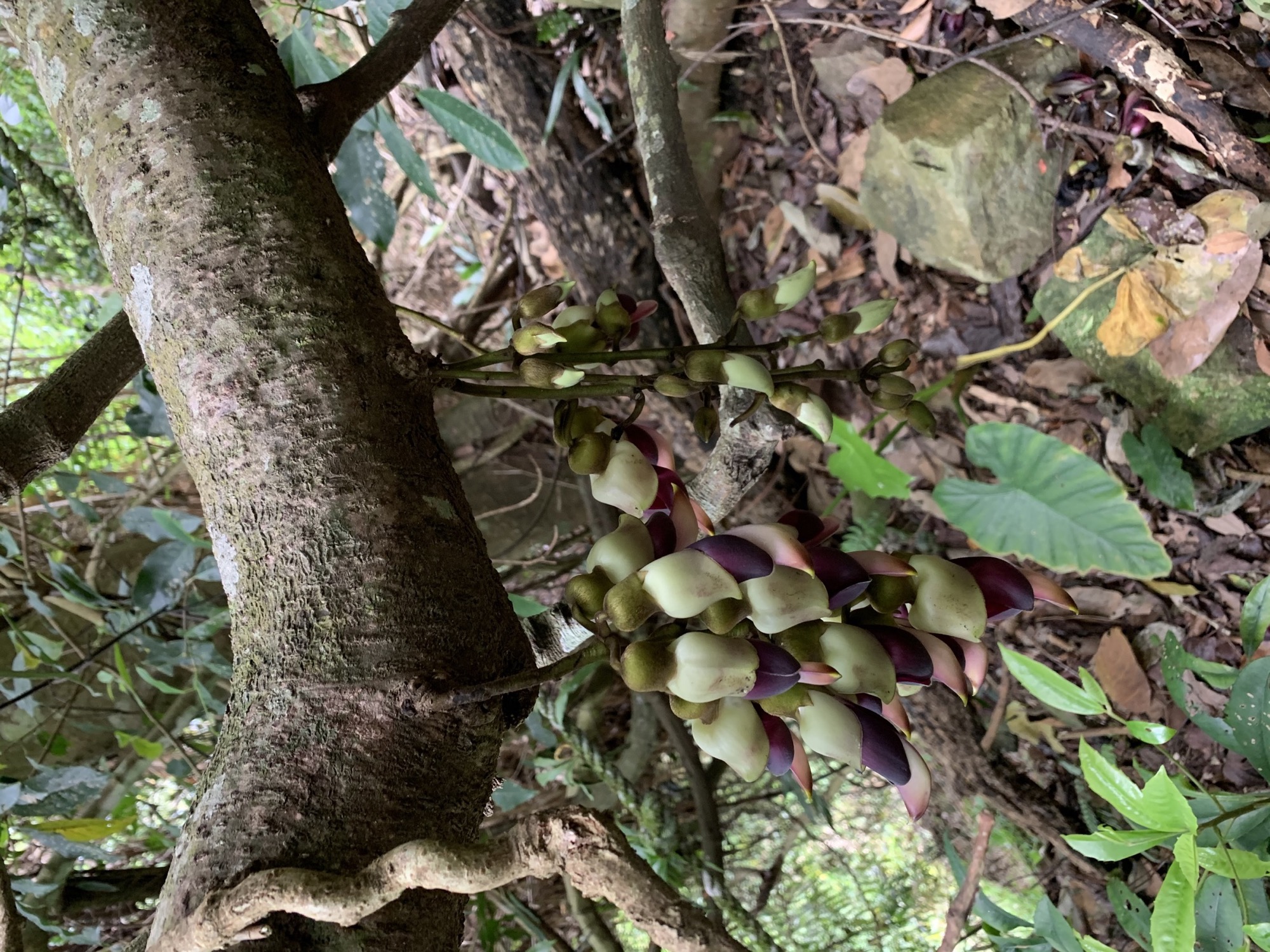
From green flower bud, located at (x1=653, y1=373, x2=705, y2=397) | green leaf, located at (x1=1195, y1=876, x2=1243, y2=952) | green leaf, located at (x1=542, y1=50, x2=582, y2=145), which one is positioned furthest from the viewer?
green leaf, located at (x1=542, y1=50, x2=582, y2=145)

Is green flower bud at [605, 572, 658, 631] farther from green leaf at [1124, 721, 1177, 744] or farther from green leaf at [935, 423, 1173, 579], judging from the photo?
green leaf at [935, 423, 1173, 579]

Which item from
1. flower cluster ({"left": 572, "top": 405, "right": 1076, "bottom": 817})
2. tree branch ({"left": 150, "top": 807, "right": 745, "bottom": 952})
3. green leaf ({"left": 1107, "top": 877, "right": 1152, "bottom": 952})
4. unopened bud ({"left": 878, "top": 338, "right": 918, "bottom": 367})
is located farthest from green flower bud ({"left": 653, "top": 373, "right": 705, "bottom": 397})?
green leaf ({"left": 1107, "top": 877, "right": 1152, "bottom": 952})

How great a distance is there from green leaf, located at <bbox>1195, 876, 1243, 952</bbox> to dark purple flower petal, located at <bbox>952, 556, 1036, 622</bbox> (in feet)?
2.19

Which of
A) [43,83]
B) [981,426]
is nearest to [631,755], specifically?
[981,426]

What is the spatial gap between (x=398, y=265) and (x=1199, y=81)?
1930 millimetres

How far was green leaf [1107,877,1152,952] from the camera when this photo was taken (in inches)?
43.8

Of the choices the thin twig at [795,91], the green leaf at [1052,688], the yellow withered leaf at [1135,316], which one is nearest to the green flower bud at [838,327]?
the green leaf at [1052,688]

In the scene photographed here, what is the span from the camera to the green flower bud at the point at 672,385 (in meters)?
0.57

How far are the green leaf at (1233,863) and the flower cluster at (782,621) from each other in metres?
0.54

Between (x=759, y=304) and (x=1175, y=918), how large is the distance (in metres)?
0.71

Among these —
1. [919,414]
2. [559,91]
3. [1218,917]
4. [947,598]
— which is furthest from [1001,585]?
[559,91]

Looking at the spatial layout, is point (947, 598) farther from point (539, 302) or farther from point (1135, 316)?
point (1135, 316)

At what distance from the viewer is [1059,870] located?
1.59m

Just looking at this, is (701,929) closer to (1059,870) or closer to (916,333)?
(916,333)
